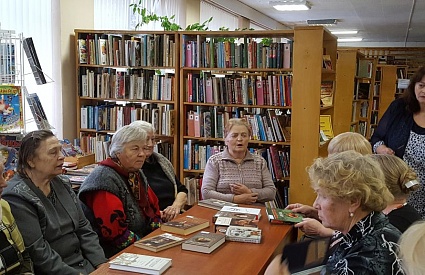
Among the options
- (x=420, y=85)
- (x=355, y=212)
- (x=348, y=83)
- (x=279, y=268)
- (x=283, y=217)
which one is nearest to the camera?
(x=279, y=268)

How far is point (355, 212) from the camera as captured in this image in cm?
174

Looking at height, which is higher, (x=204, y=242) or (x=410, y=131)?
(x=410, y=131)

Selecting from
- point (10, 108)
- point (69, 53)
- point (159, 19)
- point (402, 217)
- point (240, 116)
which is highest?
point (159, 19)

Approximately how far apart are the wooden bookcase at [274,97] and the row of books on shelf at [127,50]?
208 millimetres

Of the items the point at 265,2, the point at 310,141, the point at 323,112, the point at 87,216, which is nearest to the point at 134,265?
the point at 87,216

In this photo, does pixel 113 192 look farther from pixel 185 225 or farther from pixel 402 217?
pixel 402 217

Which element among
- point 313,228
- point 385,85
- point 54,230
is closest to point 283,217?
point 313,228

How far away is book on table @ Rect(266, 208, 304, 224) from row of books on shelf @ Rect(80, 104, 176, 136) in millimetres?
2339

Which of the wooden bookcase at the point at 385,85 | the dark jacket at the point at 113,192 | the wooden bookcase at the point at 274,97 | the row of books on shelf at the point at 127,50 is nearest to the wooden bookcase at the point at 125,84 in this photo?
the row of books on shelf at the point at 127,50

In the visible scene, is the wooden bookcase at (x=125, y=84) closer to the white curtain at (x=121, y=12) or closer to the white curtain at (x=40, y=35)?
the white curtain at (x=40, y=35)

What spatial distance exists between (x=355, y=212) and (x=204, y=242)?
0.84 meters

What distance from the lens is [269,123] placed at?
477 centimetres

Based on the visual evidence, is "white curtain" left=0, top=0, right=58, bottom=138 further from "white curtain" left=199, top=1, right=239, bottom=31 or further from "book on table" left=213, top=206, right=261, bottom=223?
"white curtain" left=199, top=1, right=239, bottom=31

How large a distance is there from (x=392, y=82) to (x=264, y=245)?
9424 mm
